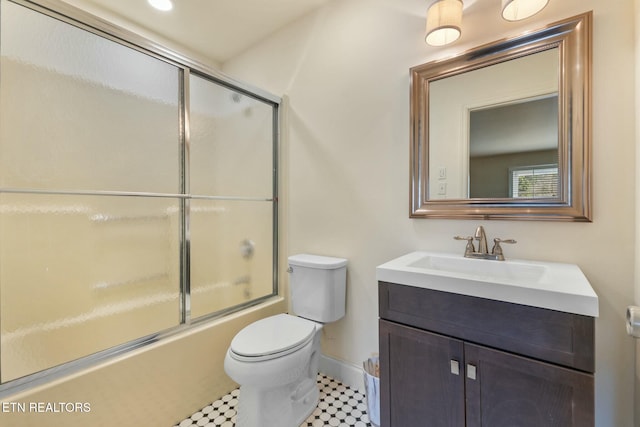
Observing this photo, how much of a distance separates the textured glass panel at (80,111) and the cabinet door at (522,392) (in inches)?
66.0

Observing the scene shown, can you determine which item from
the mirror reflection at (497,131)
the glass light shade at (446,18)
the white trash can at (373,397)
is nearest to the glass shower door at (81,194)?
the white trash can at (373,397)

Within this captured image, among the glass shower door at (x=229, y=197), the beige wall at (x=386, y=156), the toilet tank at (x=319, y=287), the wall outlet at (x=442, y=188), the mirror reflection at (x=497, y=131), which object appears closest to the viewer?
the beige wall at (x=386, y=156)

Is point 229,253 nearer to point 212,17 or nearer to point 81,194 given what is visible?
point 81,194

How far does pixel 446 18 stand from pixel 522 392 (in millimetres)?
1494

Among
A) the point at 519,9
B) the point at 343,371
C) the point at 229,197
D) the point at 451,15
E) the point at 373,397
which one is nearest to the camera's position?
the point at 519,9

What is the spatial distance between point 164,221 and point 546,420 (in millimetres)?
1848

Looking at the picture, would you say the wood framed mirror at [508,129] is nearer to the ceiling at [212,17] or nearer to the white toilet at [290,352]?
the white toilet at [290,352]

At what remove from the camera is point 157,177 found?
172cm

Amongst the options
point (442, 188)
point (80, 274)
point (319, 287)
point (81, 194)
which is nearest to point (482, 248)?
point (442, 188)

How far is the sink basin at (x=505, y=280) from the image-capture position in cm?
80

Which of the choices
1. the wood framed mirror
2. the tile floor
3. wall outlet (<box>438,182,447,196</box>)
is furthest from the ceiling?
the tile floor

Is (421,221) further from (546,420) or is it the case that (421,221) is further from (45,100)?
(45,100)

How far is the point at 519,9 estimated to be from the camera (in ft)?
3.81

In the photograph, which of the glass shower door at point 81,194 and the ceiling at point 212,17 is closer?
the glass shower door at point 81,194
